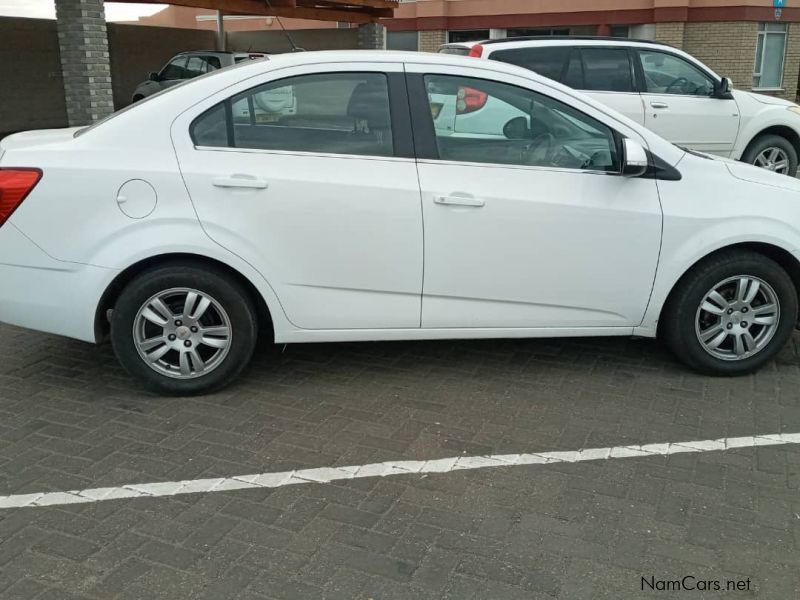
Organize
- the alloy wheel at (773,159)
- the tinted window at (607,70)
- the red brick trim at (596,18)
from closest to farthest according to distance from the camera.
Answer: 1. the tinted window at (607,70)
2. the alloy wheel at (773,159)
3. the red brick trim at (596,18)

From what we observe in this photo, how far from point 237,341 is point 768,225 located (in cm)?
301

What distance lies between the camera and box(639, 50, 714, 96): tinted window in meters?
8.97

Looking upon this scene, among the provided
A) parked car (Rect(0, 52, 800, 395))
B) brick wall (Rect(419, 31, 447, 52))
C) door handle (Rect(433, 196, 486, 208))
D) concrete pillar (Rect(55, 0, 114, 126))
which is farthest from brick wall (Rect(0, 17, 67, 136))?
door handle (Rect(433, 196, 486, 208))

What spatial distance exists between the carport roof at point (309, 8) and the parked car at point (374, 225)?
10.8 metres

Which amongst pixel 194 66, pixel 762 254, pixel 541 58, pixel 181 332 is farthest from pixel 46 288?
pixel 194 66

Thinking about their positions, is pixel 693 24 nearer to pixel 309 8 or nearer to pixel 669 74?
pixel 309 8

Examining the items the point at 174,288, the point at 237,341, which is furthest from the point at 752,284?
the point at 174,288

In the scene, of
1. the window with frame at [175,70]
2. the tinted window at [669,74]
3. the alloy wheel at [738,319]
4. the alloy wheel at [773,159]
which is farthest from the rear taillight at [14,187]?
the window with frame at [175,70]

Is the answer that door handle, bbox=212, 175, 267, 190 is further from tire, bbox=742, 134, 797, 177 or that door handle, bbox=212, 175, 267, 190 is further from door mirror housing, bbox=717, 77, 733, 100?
tire, bbox=742, 134, 797, 177

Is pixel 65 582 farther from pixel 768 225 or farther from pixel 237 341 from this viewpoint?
pixel 768 225

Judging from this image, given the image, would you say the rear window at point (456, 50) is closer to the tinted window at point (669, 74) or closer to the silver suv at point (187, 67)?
the tinted window at point (669, 74)

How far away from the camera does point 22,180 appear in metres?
4.01

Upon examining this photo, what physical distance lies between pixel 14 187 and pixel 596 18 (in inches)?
832

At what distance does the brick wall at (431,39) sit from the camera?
2403 centimetres
